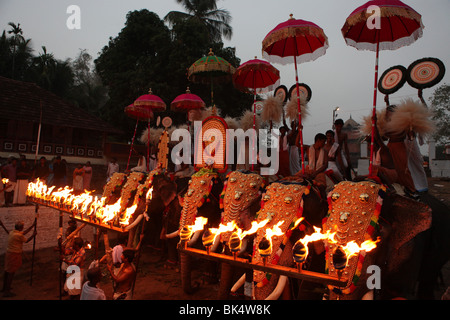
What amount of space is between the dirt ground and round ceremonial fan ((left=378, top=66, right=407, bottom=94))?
12.3 feet

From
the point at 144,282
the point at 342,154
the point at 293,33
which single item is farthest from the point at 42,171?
the point at 293,33

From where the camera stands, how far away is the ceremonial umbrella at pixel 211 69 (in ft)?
26.9

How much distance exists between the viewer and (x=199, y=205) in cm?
599

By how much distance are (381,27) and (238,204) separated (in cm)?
357

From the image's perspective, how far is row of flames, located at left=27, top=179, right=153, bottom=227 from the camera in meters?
5.16

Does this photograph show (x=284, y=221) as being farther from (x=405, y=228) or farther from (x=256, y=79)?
(x=256, y=79)

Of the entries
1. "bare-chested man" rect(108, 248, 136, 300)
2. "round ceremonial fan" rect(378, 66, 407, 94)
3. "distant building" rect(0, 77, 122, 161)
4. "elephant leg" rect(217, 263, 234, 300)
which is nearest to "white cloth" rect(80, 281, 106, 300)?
"bare-chested man" rect(108, 248, 136, 300)

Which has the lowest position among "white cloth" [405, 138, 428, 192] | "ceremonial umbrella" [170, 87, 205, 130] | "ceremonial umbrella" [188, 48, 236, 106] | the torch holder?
the torch holder

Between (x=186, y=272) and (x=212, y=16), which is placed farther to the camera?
(x=212, y=16)

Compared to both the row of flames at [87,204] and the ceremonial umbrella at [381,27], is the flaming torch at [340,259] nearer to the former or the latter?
the ceremonial umbrella at [381,27]

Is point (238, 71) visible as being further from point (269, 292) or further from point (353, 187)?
point (269, 292)

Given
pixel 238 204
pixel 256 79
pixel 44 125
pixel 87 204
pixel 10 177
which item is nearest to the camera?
pixel 238 204

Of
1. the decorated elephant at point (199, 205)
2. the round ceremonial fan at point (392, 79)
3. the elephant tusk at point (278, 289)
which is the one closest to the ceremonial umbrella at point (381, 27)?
the round ceremonial fan at point (392, 79)

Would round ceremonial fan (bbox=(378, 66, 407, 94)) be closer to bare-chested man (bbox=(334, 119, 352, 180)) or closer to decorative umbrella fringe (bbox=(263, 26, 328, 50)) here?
bare-chested man (bbox=(334, 119, 352, 180))
